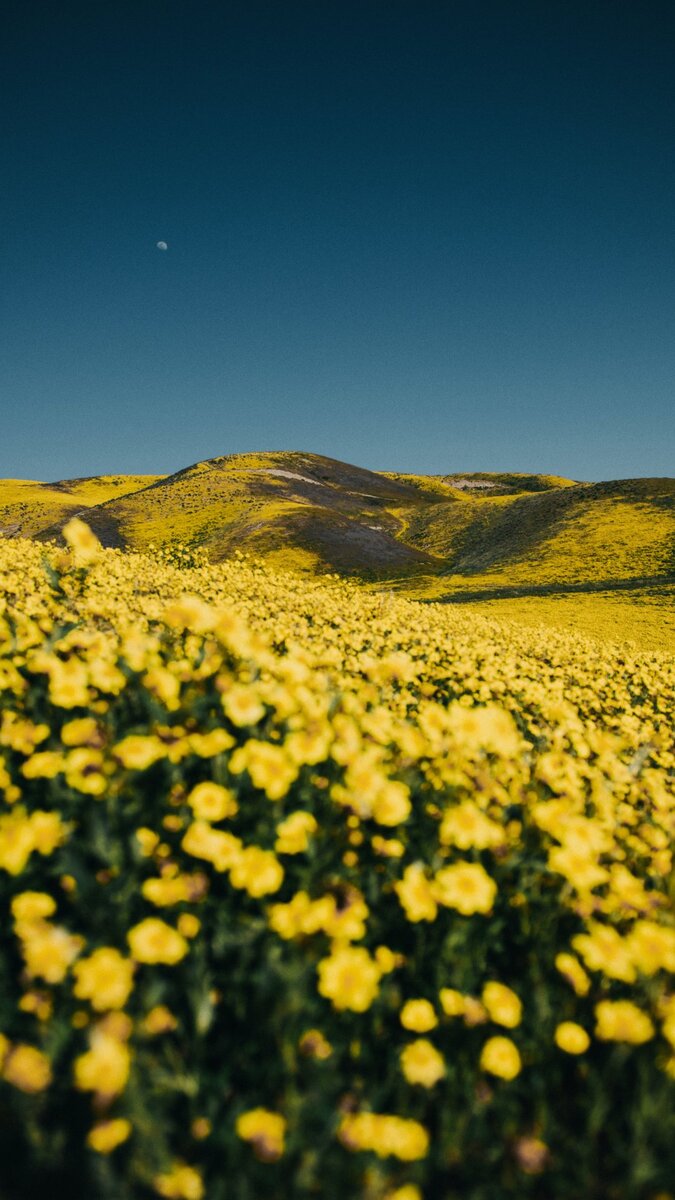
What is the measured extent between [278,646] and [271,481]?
53136 mm

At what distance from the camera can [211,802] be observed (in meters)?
2.39

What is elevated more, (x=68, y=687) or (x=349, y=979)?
(x=68, y=687)

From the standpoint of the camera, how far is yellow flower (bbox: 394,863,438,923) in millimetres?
2236

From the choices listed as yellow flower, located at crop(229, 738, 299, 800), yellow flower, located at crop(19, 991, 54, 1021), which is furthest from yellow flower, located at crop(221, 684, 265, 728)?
yellow flower, located at crop(19, 991, 54, 1021)

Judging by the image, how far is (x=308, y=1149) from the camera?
1633 millimetres

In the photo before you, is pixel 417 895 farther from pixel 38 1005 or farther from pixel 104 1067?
pixel 38 1005

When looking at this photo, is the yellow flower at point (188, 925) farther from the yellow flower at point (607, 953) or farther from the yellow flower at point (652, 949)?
the yellow flower at point (652, 949)

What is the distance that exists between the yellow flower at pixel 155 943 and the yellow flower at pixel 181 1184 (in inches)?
20.1

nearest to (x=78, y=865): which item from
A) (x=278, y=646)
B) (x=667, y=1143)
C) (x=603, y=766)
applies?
(x=667, y=1143)

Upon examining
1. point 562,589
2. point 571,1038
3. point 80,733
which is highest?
point 80,733

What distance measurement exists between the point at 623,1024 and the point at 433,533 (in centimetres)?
5169

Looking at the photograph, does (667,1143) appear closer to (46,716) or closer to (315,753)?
(315,753)

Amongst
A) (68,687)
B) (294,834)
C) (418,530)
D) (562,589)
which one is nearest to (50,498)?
(418,530)

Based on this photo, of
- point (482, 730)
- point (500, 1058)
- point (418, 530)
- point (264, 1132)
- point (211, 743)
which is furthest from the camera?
point (418, 530)
